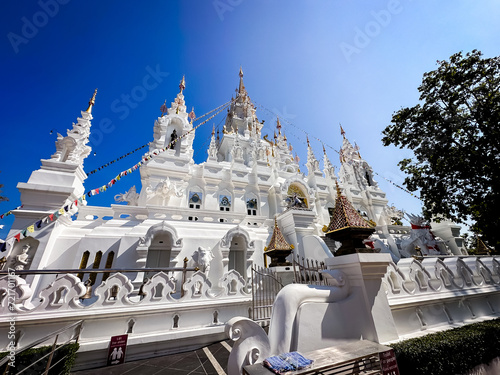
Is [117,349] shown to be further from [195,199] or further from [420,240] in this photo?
[420,240]

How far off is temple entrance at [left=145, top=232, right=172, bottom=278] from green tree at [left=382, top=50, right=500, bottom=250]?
13.3 metres

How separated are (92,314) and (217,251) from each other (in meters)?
6.35

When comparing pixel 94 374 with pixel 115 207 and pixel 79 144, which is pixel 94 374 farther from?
pixel 79 144

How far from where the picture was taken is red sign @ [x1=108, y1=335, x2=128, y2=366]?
445cm

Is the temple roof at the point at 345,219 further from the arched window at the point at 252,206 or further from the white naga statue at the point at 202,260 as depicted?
the arched window at the point at 252,206

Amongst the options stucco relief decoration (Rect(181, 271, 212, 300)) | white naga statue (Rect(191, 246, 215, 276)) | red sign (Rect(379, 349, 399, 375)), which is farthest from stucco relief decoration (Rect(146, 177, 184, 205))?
red sign (Rect(379, 349, 399, 375))

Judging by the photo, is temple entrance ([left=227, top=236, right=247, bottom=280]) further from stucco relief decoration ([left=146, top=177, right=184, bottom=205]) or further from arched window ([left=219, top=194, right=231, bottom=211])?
stucco relief decoration ([left=146, top=177, right=184, bottom=205])

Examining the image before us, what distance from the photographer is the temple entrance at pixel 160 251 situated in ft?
32.5

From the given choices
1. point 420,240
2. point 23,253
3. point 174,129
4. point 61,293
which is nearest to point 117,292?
point 61,293

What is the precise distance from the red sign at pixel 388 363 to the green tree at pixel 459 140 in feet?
34.8

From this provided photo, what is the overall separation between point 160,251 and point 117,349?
588cm

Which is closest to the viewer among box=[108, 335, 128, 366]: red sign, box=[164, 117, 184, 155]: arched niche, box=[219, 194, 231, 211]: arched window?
box=[108, 335, 128, 366]: red sign

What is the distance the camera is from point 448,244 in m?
17.6

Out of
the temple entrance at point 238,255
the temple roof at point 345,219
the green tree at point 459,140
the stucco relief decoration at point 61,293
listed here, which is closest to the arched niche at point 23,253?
the stucco relief decoration at point 61,293
